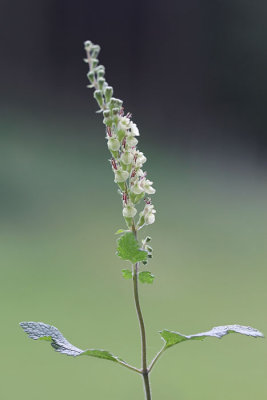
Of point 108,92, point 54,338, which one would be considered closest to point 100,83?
point 108,92

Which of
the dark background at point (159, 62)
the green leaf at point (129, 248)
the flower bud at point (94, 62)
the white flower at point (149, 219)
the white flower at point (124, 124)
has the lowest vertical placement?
the green leaf at point (129, 248)

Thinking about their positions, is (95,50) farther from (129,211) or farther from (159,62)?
(159,62)

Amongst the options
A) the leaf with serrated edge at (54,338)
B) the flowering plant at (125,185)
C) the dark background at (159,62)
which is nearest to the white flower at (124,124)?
the flowering plant at (125,185)

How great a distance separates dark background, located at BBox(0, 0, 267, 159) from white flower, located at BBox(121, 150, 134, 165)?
226 centimetres

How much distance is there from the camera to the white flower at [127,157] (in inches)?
10.4

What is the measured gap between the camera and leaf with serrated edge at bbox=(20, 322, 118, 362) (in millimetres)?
262

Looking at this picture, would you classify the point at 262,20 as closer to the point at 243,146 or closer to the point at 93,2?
the point at 243,146

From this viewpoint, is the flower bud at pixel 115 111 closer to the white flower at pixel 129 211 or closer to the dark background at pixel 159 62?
the white flower at pixel 129 211

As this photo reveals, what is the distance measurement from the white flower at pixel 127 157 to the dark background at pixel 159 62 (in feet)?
7.41

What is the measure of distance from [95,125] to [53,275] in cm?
114

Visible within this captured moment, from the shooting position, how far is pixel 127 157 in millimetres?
263

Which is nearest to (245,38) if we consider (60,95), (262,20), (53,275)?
(262,20)

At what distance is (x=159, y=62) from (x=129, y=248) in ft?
8.20

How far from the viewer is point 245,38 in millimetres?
2576
